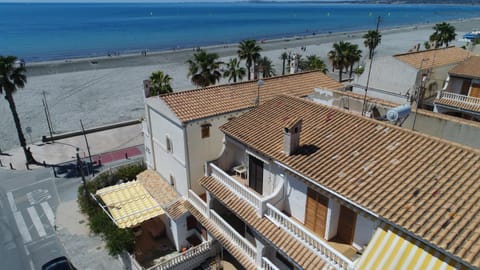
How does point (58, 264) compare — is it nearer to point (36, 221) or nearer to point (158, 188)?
point (36, 221)

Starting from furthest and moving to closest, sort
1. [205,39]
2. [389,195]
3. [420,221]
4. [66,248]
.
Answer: [205,39]
[66,248]
[389,195]
[420,221]

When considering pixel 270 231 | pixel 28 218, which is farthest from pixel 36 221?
pixel 270 231

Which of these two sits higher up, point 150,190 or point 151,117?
point 151,117

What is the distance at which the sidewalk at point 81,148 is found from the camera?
124 feet

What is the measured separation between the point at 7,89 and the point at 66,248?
66.2 ft

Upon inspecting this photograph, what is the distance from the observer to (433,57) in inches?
1282

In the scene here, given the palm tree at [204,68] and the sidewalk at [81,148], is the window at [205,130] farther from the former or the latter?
the sidewalk at [81,148]

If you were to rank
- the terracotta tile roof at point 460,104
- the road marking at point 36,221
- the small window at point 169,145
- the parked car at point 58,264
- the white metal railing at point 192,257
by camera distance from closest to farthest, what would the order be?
1. the white metal railing at point 192,257
2. the parked car at point 58,264
3. the small window at point 169,145
4. the road marking at point 36,221
5. the terracotta tile roof at point 460,104

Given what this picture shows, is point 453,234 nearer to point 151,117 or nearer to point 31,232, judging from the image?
point 151,117

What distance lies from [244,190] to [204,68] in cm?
2388

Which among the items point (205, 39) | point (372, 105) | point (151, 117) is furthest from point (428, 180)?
point (205, 39)

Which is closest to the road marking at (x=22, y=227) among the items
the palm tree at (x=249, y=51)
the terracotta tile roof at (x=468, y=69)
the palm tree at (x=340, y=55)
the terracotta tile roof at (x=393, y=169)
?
the terracotta tile roof at (x=393, y=169)

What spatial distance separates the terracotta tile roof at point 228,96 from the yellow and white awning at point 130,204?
778 centimetres

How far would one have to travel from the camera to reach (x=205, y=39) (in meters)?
158
